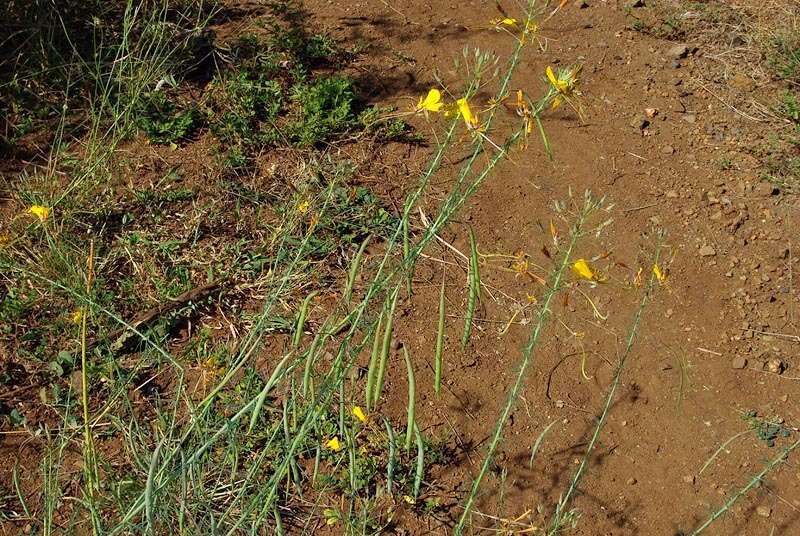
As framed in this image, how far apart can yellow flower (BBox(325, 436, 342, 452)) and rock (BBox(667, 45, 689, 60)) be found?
2768 millimetres

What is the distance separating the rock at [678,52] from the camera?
438 centimetres

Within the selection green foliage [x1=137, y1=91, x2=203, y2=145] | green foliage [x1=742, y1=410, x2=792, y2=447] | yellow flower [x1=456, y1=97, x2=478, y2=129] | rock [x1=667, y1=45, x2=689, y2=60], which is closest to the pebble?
green foliage [x1=742, y1=410, x2=792, y2=447]


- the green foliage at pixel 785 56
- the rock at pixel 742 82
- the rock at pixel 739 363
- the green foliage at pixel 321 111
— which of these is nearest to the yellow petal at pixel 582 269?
the rock at pixel 739 363

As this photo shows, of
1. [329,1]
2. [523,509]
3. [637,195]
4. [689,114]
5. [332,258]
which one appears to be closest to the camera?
[523,509]

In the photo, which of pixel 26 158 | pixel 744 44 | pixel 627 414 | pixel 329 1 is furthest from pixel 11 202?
pixel 744 44

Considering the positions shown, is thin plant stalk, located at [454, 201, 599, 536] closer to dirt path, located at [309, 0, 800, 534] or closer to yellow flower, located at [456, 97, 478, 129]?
yellow flower, located at [456, 97, 478, 129]

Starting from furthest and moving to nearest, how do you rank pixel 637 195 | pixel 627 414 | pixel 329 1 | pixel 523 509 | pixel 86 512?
pixel 329 1 → pixel 637 195 → pixel 627 414 → pixel 523 509 → pixel 86 512

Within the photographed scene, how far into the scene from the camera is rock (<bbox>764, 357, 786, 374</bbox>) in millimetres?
3184

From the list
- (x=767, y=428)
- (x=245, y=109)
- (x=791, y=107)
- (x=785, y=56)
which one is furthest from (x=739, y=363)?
(x=245, y=109)

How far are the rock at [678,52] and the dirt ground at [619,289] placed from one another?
15 mm

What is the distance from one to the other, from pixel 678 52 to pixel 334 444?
286cm

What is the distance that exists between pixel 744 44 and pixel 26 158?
11.1ft

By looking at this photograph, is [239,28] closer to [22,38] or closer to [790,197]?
[22,38]

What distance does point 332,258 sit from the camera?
10.8 feet
